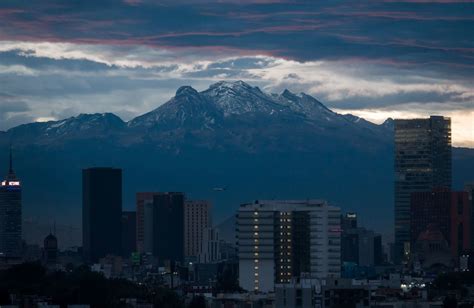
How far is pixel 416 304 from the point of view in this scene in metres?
143

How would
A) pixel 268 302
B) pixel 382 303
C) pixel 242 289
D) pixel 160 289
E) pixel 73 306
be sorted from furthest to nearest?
pixel 242 289
pixel 160 289
pixel 268 302
pixel 382 303
pixel 73 306

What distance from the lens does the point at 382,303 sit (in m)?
142

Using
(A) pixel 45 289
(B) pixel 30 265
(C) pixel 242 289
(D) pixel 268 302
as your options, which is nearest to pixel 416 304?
(D) pixel 268 302

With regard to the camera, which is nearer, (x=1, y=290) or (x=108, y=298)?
(x=1, y=290)

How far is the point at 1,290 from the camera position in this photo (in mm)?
129125

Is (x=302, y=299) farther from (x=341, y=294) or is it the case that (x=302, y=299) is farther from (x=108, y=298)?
(x=108, y=298)

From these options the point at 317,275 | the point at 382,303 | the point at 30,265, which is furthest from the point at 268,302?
the point at 317,275

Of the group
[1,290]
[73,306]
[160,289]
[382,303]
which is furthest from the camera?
[160,289]

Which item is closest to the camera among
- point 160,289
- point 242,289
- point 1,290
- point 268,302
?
point 1,290

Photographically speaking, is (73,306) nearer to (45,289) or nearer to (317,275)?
(45,289)

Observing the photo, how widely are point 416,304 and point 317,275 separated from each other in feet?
167

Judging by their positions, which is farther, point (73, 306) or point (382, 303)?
point (382, 303)

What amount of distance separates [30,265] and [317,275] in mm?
30475

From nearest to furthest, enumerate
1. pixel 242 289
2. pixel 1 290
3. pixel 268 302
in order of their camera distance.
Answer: pixel 1 290 → pixel 268 302 → pixel 242 289
